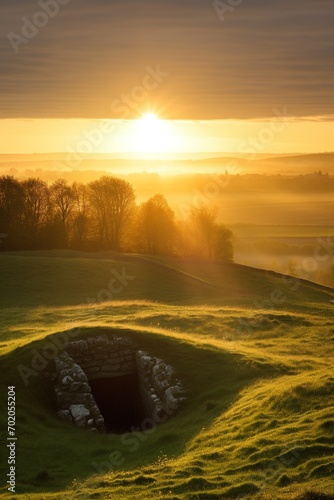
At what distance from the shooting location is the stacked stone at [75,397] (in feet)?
108

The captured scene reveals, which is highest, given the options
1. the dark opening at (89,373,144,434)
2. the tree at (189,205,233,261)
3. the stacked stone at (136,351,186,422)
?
the tree at (189,205,233,261)

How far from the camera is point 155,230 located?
113938mm

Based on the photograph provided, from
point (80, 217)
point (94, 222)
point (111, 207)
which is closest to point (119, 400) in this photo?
point (80, 217)

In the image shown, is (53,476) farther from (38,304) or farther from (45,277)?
(45,277)

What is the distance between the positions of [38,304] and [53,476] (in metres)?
40.8

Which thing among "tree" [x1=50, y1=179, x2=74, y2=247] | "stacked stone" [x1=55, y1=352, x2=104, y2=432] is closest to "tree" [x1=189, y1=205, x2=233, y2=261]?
"tree" [x1=50, y1=179, x2=74, y2=247]

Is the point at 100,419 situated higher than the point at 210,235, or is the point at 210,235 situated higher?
the point at 210,235

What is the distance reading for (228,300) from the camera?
70375 millimetres

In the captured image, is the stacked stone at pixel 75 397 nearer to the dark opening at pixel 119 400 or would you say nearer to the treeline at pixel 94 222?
the dark opening at pixel 119 400

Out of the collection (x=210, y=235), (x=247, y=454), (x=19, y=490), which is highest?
(x=210, y=235)

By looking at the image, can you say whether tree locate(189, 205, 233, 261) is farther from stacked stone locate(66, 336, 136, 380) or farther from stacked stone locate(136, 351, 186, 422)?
stacked stone locate(136, 351, 186, 422)

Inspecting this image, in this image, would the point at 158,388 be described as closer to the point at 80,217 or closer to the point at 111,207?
the point at 80,217

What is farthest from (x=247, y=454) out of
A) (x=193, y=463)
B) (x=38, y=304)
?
(x=38, y=304)

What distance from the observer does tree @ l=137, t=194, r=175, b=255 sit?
113000 mm
